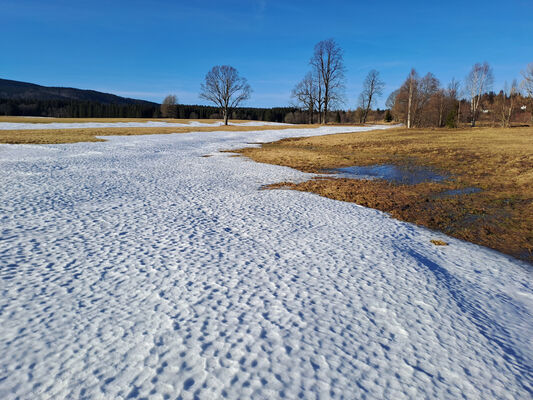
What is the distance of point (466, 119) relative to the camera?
66188 millimetres

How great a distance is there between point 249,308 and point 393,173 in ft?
45.0

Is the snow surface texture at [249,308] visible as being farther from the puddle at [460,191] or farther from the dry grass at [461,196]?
the puddle at [460,191]

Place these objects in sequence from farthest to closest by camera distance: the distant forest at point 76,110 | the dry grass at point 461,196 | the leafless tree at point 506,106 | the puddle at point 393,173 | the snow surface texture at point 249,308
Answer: the distant forest at point 76,110, the leafless tree at point 506,106, the puddle at point 393,173, the dry grass at point 461,196, the snow surface texture at point 249,308

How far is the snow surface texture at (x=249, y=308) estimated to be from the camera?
2914mm

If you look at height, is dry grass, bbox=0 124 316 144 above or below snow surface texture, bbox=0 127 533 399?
above

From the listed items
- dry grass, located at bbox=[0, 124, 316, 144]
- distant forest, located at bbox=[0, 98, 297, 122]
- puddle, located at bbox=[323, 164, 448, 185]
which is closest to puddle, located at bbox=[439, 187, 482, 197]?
puddle, located at bbox=[323, 164, 448, 185]

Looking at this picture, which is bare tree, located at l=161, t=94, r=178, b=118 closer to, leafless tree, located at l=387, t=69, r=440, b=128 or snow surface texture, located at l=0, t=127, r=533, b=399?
leafless tree, located at l=387, t=69, r=440, b=128

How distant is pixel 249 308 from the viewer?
4039 millimetres

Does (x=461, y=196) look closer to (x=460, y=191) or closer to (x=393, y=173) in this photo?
(x=460, y=191)

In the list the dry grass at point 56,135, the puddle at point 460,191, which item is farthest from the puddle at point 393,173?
the dry grass at point 56,135

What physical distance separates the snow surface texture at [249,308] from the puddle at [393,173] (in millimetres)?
6875

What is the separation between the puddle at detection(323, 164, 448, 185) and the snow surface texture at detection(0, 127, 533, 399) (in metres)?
6.87

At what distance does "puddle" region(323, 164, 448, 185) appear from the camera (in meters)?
14.0

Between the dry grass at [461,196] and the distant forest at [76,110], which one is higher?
the distant forest at [76,110]
